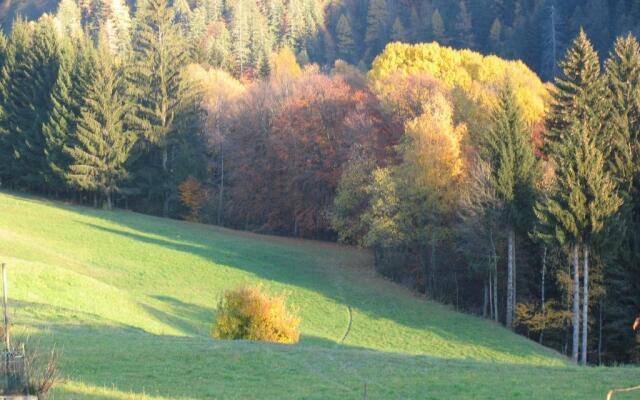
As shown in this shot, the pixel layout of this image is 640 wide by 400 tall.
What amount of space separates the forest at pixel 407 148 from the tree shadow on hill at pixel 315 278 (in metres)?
2.47

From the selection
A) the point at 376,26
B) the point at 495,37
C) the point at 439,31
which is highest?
the point at 376,26

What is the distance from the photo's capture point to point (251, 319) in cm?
2536

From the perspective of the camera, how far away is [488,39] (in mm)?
93062

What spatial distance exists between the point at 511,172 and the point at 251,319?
61.2 feet

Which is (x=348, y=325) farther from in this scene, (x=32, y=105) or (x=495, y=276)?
(x=32, y=105)

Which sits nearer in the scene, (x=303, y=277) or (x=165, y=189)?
(x=303, y=277)

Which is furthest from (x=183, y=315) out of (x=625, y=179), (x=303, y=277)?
(x=625, y=179)

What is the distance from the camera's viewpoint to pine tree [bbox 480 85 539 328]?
37625 mm

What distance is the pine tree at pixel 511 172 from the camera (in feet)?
123

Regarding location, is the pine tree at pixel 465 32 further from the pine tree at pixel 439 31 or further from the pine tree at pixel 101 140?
the pine tree at pixel 101 140

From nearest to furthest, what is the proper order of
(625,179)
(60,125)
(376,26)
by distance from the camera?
(625,179)
(60,125)
(376,26)

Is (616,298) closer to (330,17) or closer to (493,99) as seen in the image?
(493,99)

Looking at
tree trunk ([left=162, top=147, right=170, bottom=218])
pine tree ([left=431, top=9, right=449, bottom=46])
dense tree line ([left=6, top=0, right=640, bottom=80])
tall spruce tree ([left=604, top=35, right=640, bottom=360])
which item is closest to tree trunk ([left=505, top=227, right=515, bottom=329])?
tall spruce tree ([left=604, top=35, right=640, bottom=360])

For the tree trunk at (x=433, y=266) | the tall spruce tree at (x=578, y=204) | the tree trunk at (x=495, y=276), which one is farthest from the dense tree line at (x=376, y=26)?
the tall spruce tree at (x=578, y=204)
